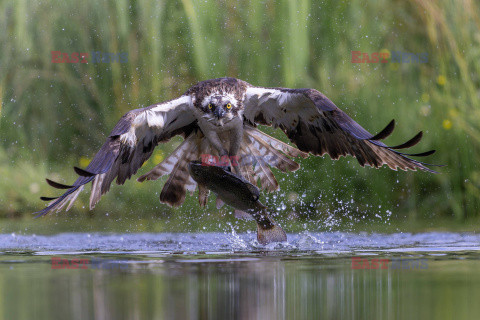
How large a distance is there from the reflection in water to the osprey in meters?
0.90

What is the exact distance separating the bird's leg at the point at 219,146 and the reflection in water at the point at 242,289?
135cm

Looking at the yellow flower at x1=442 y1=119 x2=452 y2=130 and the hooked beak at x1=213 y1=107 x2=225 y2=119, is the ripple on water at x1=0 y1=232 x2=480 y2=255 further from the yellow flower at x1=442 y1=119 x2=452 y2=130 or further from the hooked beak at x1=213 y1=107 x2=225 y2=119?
the yellow flower at x1=442 y1=119 x2=452 y2=130

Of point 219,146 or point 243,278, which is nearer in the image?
point 243,278

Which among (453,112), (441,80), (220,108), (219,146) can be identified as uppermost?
(441,80)

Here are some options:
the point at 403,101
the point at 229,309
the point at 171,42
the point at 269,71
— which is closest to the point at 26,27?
the point at 171,42

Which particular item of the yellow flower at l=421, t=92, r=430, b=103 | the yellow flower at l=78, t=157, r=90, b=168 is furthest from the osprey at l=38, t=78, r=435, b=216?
the yellow flower at l=78, t=157, r=90, b=168

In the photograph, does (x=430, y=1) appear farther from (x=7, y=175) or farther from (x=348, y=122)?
(x=7, y=175)

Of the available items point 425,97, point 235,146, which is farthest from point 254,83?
point 235,146

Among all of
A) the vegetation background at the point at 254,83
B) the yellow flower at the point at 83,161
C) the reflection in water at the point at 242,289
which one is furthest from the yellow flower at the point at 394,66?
the yellow flower at the point at 83,161

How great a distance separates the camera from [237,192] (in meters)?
6.29

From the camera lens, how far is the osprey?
6.30 m

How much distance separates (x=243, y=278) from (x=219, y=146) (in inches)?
90.5

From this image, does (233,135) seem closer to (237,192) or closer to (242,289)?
(237,192)

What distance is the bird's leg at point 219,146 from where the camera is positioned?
6.98 metres
